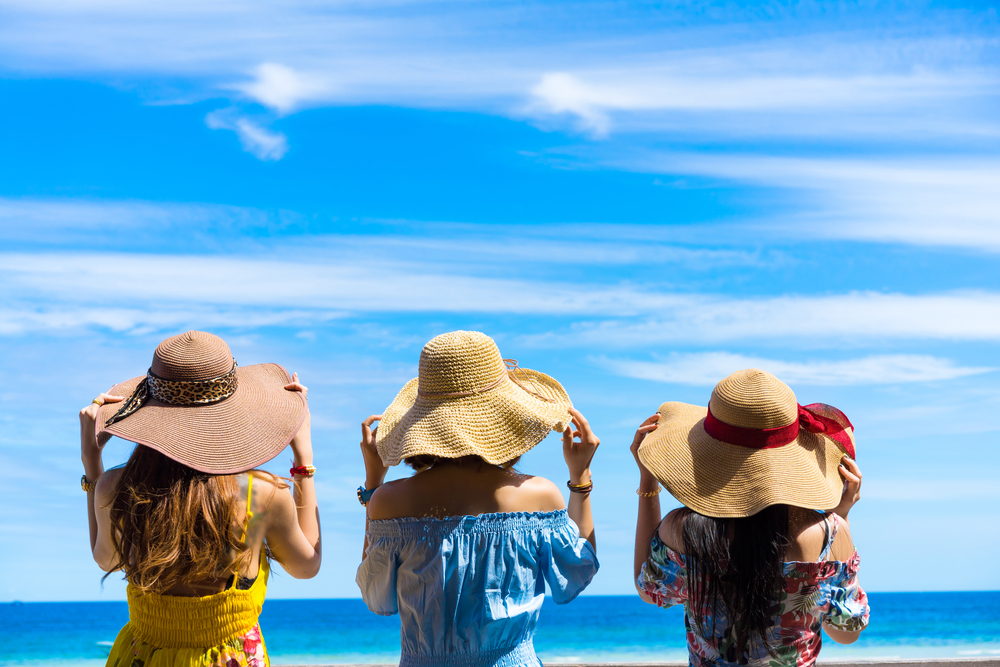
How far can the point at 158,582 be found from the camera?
211 cm

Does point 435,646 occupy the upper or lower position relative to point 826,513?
lower

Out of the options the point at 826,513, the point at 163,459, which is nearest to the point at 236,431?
the point at 163,459

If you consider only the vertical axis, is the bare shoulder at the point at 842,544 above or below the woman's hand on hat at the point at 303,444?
below

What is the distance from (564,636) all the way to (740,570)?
27.8 meters

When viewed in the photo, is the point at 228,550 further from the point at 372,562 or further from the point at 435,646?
the point at 435,646

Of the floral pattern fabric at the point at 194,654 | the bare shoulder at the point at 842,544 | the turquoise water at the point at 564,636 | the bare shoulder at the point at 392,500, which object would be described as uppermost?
the bare shoulder at the point at 392,500

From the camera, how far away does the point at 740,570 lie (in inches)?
85.1

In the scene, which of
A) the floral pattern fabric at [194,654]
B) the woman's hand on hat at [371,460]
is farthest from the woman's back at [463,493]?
the floral pattern fabric at [194,654]

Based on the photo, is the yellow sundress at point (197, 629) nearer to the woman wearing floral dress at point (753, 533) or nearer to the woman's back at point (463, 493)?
the woman's back at point (463, 493)

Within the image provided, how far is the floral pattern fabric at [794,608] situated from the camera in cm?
220

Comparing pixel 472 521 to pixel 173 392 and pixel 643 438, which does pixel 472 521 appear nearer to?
pixel 643 438

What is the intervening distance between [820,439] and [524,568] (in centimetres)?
100

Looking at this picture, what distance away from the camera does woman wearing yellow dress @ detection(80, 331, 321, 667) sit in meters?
2.09

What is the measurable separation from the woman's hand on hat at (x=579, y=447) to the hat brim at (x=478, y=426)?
1.4 inches
